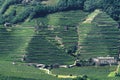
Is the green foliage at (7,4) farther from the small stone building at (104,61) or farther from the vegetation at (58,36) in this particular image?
the small stone building at (104,61)

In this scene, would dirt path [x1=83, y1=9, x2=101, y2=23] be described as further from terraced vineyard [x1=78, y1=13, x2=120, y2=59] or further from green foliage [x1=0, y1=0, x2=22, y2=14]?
green foliage [x1=0, y1=0, x2=22, y2=14]

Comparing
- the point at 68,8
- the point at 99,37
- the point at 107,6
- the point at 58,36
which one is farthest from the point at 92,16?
the point at 58,36

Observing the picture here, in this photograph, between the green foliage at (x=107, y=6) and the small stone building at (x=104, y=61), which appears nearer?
the small stone building at (x=104, y=61)

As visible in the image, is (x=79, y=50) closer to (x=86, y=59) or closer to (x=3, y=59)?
(x=86, y=59)

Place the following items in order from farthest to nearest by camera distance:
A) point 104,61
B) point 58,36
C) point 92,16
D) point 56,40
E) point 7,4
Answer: point 7,4, point 92,16, point 58,36, point 56,40, point 104,61

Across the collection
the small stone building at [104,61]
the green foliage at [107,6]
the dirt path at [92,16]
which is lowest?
the small stone building at [104,61]

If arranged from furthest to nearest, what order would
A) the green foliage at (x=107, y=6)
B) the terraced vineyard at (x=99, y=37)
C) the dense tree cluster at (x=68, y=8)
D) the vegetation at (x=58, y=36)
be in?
the dense tree cluster at (x=68, y=8) < the green foliage at (x=107, y=6) < the terraced vineyard at (x=99, y=37) < the vegetation at (x=58, y=36)

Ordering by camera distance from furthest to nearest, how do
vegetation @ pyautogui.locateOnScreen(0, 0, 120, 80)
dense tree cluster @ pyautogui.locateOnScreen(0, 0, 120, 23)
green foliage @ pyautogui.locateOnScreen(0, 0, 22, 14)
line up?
green foliage @ pyautogui.locateOnScreen(0, 0, 22, 14), dense tree cluster @ pyautogui.locateOnScreen(0, 0, 120, 23), vegetation @ pyautogui.locateOnScreen(0, 0, 120, 80)

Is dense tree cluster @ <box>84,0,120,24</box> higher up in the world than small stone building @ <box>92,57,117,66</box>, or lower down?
higher up

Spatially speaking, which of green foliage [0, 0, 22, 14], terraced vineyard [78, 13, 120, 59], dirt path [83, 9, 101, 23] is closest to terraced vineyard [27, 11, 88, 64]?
dirt path [83, 9, 101, 23]

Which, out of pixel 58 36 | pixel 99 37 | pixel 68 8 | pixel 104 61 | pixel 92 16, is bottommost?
pixel 104 61

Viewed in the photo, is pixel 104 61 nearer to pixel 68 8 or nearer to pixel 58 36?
pixel 58 36

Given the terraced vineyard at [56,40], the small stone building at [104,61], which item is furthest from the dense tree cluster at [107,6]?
the small stone building at [104,61]
